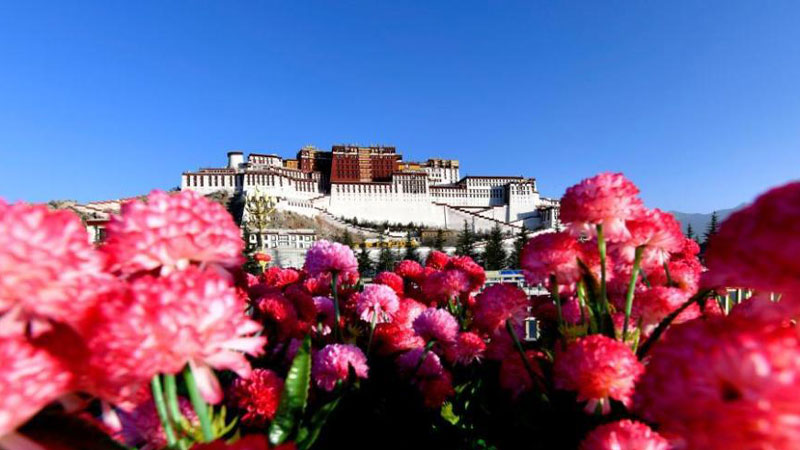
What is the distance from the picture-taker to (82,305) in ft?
1.51

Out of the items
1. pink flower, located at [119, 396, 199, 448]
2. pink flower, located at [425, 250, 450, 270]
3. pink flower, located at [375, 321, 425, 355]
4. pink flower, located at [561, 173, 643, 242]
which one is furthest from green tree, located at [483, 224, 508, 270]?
pink flower, located at [119, 396, 199, 448]

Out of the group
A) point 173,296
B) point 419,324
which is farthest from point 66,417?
point 419,324

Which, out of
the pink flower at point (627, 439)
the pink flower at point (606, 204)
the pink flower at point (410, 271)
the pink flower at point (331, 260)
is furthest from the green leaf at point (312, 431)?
the pink flower at point (410, 271)

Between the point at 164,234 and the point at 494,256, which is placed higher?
the point at 164,234

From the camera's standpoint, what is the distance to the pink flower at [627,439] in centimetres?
70

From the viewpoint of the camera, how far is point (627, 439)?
71 cm

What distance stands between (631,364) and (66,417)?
0.89 meters

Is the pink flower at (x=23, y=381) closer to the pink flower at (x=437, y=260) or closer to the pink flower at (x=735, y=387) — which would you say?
the pink flower at (x=735, y=387)

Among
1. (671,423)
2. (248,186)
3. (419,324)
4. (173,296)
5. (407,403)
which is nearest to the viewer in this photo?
(671,423)

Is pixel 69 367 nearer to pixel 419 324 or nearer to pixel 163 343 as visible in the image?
pixel 163 343

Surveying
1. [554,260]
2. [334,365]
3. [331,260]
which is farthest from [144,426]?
[331,260]

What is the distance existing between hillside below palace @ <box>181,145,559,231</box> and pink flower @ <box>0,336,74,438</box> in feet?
158

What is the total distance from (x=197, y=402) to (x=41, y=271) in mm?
247

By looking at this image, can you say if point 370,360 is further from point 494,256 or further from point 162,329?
point 494,256
